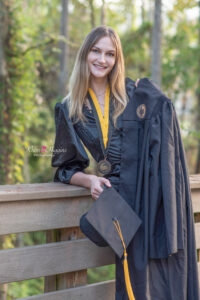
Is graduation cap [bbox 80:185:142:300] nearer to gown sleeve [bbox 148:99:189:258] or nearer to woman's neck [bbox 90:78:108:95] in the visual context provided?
gown sleeve [bbox 148:99:189:258]

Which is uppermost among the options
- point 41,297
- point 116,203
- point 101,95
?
point 101,95

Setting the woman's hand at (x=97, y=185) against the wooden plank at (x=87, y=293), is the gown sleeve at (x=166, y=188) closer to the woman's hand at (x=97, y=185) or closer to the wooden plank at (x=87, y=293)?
the woman's hand at (x=97, y=185)

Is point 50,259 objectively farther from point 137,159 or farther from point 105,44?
point 105,44

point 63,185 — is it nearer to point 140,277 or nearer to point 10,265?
point 10,265

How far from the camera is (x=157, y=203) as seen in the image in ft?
6.13

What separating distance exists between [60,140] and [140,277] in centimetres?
91

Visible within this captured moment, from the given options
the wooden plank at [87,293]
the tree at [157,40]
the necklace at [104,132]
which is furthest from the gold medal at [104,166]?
the tree at [157,40]

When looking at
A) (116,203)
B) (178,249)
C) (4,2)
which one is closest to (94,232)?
(116,203)

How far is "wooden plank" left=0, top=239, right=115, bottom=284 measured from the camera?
70.0 inches

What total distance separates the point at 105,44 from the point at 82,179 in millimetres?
846

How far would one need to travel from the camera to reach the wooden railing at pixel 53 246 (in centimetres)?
178

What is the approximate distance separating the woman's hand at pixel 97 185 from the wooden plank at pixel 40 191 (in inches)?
3.0

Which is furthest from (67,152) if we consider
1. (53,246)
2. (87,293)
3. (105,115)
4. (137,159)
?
(87,293)

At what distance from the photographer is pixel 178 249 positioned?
1892 millimetres
